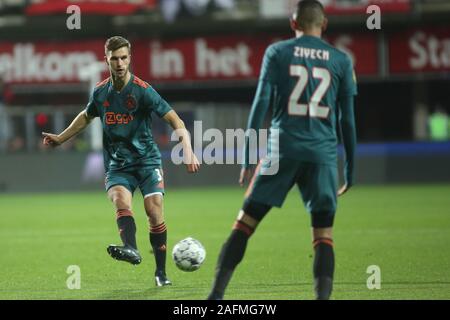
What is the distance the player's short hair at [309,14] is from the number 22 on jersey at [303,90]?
31 cm

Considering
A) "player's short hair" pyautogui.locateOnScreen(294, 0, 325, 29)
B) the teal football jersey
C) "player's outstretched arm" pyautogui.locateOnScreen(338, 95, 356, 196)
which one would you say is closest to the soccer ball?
the teal football jersey

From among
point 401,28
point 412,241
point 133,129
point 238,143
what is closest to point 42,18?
point 238,143

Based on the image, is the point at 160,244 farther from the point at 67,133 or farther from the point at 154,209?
the point at 67,133

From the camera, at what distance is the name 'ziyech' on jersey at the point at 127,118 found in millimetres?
8422

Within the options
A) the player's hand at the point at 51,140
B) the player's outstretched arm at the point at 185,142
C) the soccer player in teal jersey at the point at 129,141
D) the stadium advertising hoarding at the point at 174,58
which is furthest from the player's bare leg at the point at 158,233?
the stadium advertising hoarding at the point at 174,58

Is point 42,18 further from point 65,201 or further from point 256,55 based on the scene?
point 65,201

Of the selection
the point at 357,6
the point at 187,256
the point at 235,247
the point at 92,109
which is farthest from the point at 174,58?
the point at 235,247

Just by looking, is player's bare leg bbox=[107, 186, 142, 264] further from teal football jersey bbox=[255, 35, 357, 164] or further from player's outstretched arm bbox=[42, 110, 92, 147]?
teal football jersey bbox=[255, 35, 357, 164]

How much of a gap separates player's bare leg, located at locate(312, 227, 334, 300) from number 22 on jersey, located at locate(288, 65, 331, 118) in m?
0.81

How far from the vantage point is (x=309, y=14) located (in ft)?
21.6

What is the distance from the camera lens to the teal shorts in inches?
259

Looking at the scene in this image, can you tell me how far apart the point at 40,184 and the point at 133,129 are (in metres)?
15.1

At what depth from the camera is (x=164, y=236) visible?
8.66m

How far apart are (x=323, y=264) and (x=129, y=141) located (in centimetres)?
257
